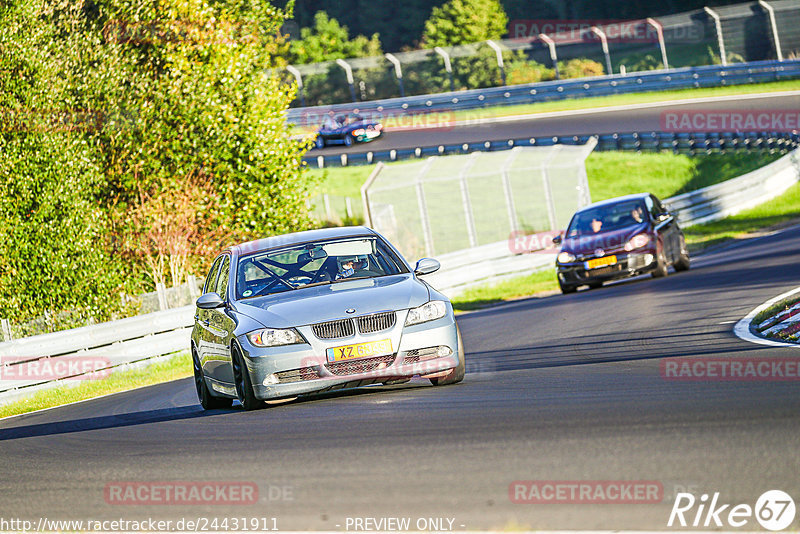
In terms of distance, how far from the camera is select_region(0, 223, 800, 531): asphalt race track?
5.61m

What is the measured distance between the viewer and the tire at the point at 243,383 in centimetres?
944

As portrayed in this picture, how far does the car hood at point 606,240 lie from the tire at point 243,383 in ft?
39.4

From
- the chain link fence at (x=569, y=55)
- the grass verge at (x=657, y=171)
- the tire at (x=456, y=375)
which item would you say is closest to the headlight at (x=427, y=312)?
the tire at (x=456, y=375)

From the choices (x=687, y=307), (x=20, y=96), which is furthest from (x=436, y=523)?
(x=20, y=96)

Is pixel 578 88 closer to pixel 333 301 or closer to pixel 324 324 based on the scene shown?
pixel 333 301

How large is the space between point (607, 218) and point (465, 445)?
15.5 m

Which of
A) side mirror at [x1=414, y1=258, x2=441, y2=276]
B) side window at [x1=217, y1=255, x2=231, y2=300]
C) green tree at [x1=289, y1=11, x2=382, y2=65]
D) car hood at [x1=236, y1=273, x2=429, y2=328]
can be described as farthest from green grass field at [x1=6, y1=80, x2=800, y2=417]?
green tree at [x1=289, y1=11, x2=382, y2=65]

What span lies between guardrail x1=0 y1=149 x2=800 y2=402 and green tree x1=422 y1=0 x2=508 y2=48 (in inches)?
1639

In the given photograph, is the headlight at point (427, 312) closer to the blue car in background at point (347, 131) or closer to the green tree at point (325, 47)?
the blue car in background at point (347, 131)

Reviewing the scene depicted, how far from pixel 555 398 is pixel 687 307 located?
24.4ft

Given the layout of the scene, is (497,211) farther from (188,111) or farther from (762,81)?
Result: (762,81)

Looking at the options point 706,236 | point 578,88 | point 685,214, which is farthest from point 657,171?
point 578,88

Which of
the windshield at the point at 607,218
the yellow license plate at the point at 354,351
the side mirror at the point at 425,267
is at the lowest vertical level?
the windshield at the point at 607,218

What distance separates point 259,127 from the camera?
28.0 m
